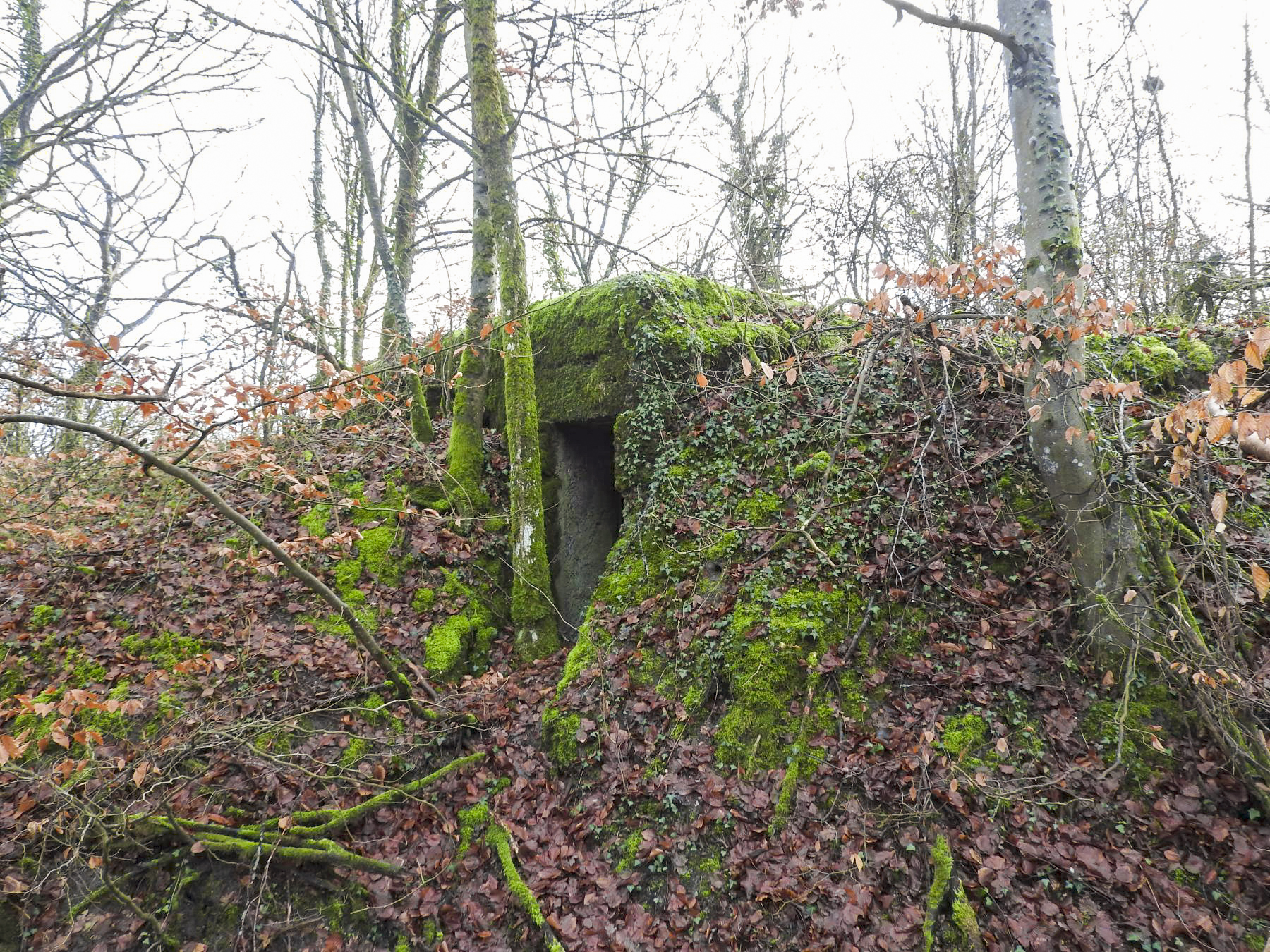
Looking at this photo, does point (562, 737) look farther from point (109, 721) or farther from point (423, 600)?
point (109, 721)

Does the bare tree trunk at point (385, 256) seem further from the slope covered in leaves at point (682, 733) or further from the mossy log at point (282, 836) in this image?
the mossy log at point (282, 836)

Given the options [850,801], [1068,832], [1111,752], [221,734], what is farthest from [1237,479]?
[221,734]

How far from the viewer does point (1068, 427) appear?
13.0 feet

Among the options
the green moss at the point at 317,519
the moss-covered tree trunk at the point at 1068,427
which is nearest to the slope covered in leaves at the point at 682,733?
the moss-covered tree trunk at the point at 1068,427

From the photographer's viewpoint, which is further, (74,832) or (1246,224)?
(1246,224)

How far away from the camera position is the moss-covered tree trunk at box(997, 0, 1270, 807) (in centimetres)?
370

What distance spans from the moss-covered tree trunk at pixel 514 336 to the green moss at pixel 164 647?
2804mm

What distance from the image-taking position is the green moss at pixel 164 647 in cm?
523

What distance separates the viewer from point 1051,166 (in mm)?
4020

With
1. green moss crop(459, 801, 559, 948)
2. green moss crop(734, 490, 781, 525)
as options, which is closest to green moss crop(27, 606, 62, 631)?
green moss crop(459, 801, 559, 948)

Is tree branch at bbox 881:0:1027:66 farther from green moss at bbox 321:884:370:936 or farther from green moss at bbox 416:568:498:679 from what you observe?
green moss at bbox 321:884:370:936

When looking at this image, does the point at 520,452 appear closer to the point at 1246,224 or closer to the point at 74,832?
the point at 74,832

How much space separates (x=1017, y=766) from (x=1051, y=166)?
3908 mm

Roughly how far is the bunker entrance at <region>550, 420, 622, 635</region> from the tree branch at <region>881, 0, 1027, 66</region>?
14.3ft
